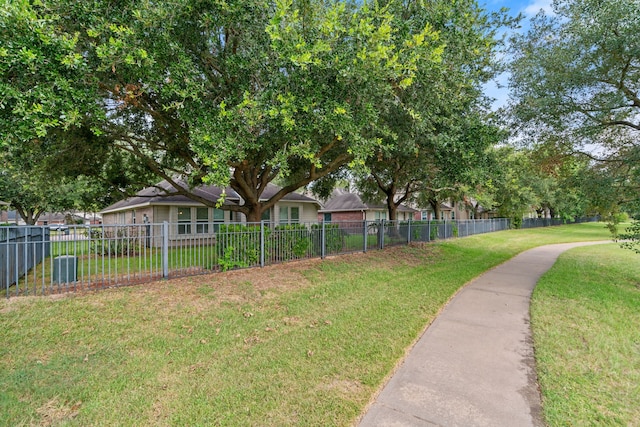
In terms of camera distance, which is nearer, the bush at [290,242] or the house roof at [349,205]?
the bush at [290,242]

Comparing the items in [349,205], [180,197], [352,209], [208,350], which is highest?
[180,197]

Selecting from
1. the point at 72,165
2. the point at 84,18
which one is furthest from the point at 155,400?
the point at 72,165

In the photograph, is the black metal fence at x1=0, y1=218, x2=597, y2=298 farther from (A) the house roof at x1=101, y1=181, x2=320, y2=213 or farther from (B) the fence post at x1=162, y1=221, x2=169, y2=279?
(A) the house roof at x1=101, y1=181, x2=320, y2=213

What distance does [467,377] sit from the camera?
3.66 meters

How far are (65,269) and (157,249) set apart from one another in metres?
1.85

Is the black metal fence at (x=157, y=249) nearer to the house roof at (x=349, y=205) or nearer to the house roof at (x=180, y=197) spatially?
the house roof at (x=180, y=197)

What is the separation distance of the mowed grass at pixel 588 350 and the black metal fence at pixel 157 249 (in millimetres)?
6145

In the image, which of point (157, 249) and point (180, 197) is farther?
point (180, 197)

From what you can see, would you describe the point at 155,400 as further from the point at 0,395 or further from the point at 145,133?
the point at 145,133

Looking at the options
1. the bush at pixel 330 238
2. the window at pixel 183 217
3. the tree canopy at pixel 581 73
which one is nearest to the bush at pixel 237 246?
the bush at pixel 330 238

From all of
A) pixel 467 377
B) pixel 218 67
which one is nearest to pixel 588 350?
pixel 467 377

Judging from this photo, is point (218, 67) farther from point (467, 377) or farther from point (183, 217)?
point (183, 217)

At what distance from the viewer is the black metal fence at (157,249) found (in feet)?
20.8

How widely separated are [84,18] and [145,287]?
5301 mm
